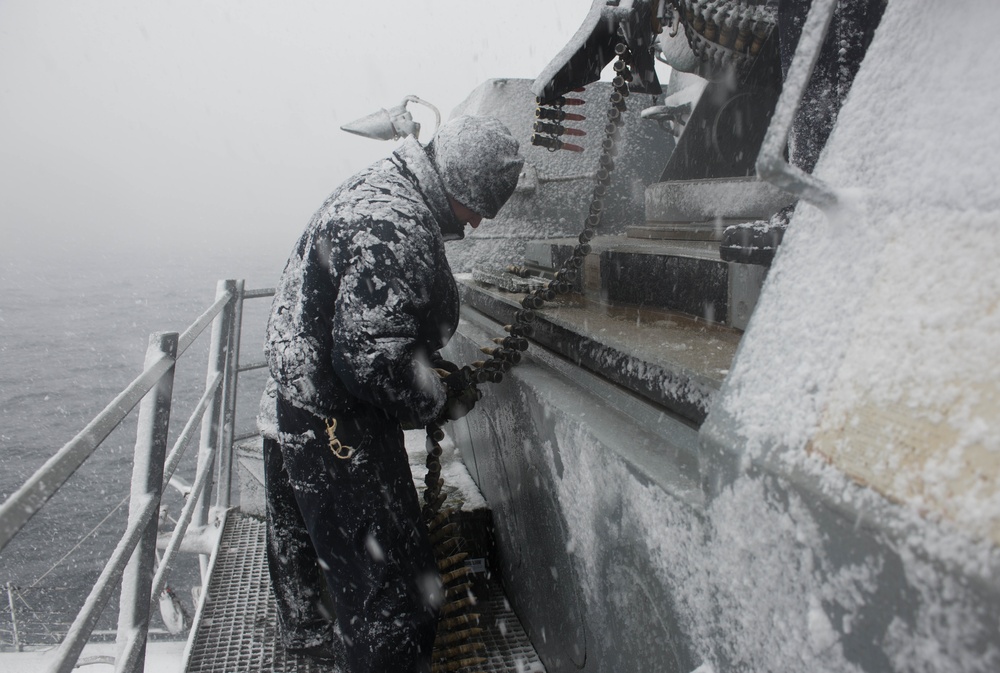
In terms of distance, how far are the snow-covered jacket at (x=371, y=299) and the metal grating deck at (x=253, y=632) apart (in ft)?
3.71

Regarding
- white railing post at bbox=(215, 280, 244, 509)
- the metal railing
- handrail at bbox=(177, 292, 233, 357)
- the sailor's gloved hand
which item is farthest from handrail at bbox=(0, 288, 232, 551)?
white railing post at bbox=(215, 280, 244, 509)

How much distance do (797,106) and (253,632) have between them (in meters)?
2.87

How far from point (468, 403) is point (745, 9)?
1.97 metres

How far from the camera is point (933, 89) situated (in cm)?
97

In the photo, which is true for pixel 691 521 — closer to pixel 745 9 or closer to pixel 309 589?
pixel 309 589

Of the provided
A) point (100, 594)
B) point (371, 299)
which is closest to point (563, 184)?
point (371, 299)

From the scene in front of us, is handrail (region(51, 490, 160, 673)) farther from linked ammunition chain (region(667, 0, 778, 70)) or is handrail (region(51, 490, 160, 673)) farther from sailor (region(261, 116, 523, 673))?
linked ammunition chain (region(667, 0, 778, 70))

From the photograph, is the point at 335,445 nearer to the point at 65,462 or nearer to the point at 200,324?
the point at 65,462

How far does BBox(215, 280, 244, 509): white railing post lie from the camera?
400cm

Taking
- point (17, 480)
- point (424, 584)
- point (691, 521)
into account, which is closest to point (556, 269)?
point (424, 584)

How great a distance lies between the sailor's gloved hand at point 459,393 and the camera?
A: 8.70ft

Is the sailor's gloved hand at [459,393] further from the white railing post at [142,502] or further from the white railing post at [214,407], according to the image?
the white railing post at [214,407]

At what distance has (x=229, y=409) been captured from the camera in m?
4.21

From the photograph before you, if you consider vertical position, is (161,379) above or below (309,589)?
above
